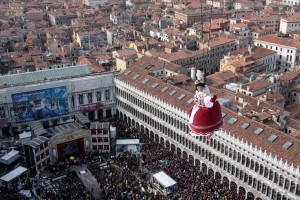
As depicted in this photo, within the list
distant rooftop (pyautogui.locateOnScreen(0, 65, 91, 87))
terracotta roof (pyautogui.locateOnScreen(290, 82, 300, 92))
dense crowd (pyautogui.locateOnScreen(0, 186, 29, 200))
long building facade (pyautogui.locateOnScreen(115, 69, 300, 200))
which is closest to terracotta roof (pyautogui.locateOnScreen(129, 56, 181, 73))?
long building facade (pyautogui.locateOnScreen(115, 69, 300, 200))

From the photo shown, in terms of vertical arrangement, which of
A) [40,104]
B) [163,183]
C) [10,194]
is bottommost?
[10,194]

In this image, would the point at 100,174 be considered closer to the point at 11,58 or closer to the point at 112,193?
the point at 112,193

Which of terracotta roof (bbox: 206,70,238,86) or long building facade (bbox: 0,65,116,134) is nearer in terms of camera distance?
long building facade (bbox: 0,65,116,134)

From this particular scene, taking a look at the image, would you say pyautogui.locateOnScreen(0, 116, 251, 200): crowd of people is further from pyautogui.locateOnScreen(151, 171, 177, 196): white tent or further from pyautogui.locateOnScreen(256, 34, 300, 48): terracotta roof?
pyautogui.locateOnScreen(256, 34, 300, 48): terracotta roof

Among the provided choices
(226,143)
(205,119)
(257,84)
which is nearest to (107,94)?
(257,84)

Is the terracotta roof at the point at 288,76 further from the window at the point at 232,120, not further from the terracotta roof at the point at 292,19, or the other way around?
the terracotta roof at the point at 292,19

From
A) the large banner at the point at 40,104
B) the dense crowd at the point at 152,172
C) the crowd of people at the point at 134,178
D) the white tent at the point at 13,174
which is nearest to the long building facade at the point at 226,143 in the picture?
the dense crowd at the point at 152,172

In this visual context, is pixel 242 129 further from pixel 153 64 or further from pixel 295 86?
pixel 153 64
